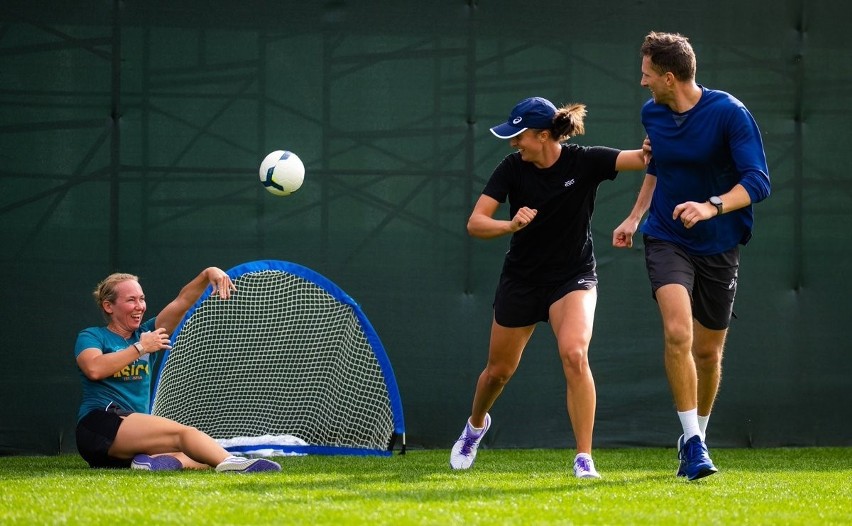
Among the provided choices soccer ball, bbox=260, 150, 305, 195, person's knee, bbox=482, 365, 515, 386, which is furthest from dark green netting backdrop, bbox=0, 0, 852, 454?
person's knee, bbox=482, 365, 515, 386

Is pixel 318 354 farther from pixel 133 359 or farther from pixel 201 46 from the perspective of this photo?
pixel 201 46

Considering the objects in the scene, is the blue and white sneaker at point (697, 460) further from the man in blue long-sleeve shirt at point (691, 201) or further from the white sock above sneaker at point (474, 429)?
the white sock above sneaker at point (474, 429)

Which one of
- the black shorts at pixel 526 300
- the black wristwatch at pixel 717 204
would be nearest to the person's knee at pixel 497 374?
the black shorts at pixel 526 300

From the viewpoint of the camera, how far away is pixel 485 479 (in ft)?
17.6

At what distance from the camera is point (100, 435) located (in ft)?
18.9

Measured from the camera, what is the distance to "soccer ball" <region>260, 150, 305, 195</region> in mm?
6371

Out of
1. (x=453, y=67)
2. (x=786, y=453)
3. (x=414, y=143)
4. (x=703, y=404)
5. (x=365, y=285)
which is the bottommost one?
(x=786, y=453)

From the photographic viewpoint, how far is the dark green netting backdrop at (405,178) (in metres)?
7.21

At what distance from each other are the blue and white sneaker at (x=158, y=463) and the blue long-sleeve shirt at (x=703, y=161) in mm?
2494

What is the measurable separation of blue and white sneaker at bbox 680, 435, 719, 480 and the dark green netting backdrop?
7.96ft

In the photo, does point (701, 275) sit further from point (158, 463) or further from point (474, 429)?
point (158, 463)

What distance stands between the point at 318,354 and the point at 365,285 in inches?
25.7

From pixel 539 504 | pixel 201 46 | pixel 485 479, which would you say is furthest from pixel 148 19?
pixel 539 504

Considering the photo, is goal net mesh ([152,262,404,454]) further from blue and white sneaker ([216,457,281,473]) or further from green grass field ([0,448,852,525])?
blue and white sneaker ([216,457,281,473])
